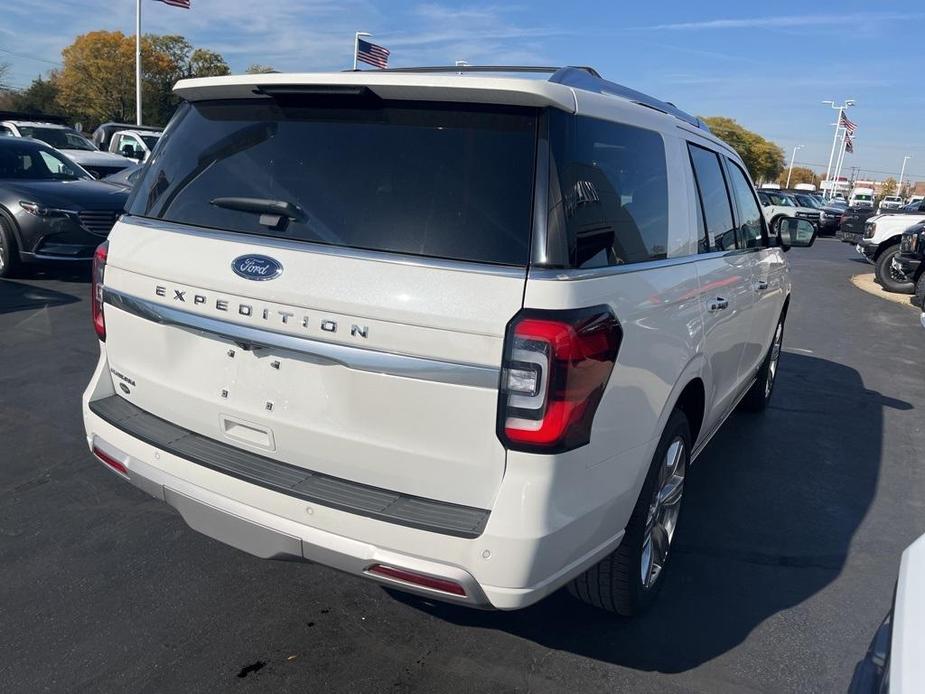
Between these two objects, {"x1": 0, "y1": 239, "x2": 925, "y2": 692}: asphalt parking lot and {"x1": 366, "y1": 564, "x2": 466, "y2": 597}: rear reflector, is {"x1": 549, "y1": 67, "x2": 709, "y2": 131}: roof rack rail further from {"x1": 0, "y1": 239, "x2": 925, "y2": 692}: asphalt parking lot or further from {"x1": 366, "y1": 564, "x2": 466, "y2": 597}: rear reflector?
{"x1": 0, "y1": 239, "x2": 925, "y2": 692}: asphalt parking lot

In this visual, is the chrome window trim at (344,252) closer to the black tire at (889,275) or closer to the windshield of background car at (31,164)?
the windshield of background car at (31,164)

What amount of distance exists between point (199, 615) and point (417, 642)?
2.86ft

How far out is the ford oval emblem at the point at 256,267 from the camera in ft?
7.78

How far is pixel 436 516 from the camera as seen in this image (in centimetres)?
221

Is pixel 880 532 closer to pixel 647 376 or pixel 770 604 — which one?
pixel 770 604

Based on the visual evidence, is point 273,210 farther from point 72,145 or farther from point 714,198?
point 72,145

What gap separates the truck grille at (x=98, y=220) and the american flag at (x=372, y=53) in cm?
1693

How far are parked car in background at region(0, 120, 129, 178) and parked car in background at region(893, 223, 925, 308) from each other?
16029 millimetres

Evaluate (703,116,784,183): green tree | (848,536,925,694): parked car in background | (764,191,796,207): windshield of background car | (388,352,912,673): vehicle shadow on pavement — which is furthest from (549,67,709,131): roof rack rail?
(703,116,784,183): green tree

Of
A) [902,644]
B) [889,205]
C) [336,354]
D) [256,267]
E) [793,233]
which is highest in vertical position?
[889,205]

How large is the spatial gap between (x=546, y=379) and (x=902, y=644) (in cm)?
102

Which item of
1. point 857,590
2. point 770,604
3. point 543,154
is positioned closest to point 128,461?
point 543,154

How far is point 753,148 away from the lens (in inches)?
3656

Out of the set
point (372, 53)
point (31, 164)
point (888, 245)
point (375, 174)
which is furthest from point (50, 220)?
point (372, 53)
